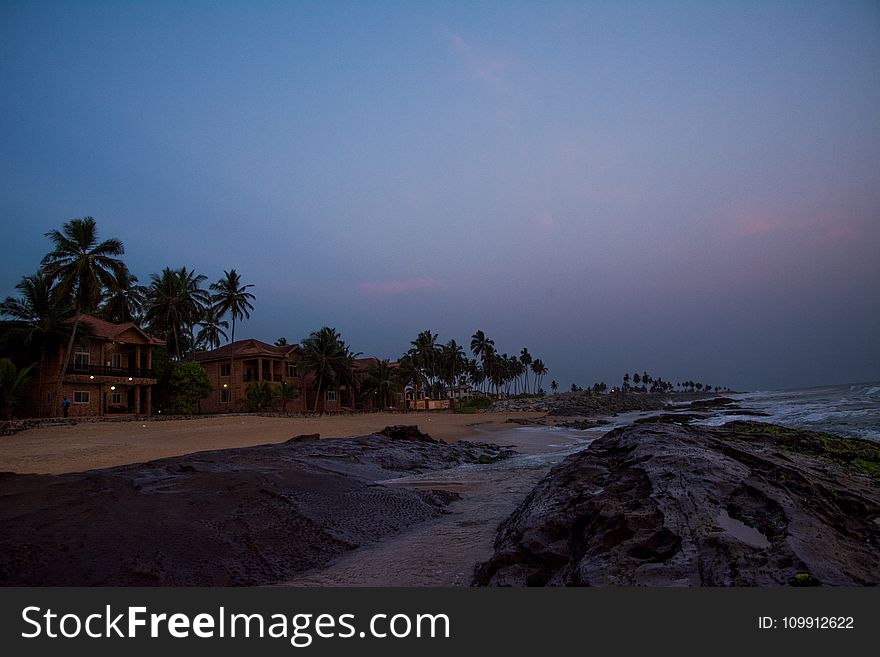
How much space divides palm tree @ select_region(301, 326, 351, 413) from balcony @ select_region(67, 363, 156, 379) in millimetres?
14399

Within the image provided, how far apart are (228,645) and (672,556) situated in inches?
108

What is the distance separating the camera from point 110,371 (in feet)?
117

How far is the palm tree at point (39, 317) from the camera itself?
3153cm

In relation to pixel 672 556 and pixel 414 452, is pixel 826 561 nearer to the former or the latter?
pixel 672 556

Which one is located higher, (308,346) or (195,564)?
(308,346)

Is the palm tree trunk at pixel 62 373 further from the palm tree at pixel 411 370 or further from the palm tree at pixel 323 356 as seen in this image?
the palm tree at pixel 411 370

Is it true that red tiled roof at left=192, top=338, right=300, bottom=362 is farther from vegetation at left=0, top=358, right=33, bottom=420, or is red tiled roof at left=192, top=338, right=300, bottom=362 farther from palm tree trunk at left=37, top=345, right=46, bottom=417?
vegetation at left=0, top=358, right=33, bottom=420

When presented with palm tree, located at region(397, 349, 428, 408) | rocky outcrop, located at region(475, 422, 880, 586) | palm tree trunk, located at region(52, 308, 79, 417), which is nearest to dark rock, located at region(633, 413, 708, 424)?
rocky outcrop, located at region(475, 422, 880, 586)

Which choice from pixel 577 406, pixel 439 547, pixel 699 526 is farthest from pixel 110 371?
pixel 577 406

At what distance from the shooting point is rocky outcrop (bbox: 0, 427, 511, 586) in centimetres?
424

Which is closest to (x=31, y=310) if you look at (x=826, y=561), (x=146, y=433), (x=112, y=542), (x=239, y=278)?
(x=146, y=433)

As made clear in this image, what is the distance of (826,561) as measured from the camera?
2.88 m

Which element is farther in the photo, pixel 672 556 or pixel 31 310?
pixel 31 310

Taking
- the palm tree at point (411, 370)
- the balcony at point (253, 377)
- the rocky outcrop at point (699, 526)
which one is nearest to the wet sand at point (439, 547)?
the rocky outcrop at point (699, 526)
